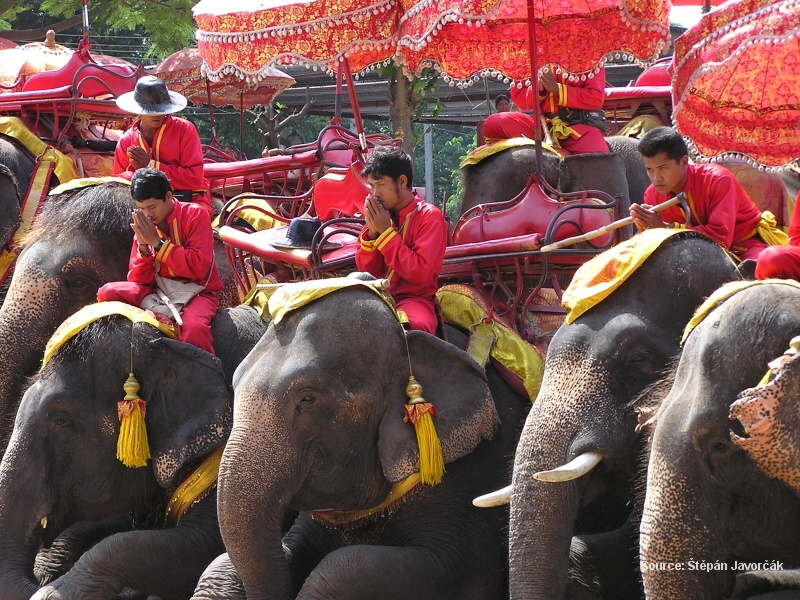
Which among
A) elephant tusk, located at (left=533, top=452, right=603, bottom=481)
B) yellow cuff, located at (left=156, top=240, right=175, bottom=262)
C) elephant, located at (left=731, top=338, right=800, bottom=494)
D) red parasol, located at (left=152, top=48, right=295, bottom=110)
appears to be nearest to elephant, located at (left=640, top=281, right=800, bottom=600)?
elephant, located at (left=731, top=338, right=800, bottom=494)

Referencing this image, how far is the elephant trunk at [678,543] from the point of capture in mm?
3791

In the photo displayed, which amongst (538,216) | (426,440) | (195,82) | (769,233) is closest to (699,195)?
(769,233)

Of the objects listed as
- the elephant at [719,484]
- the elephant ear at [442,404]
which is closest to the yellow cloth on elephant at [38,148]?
the elephant ear at [442,404]

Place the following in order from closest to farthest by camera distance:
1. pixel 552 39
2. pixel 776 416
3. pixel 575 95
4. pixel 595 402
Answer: pixel 776 416
pixel 595 402
pixel 552 39
pixel 575 95

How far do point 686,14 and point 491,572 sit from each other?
23.7ft

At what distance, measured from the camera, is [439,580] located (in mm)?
5039

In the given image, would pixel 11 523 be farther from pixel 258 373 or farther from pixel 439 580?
pixel 439 580

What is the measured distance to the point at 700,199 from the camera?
202 inches

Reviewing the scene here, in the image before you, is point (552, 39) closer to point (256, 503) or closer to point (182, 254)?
point (182, 254)

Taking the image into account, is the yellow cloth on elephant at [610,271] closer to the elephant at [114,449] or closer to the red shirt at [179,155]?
the elephant at [114,449]

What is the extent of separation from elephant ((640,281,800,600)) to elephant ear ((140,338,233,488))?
2.24m

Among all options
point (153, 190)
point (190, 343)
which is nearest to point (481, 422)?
point (190, 343)

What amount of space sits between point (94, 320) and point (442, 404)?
1520 millimetres

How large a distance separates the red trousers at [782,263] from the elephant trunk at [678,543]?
646 mm
